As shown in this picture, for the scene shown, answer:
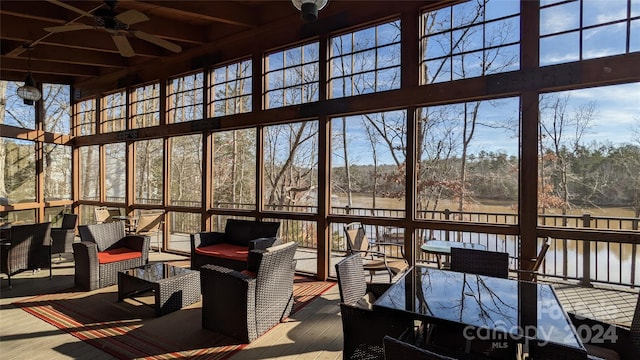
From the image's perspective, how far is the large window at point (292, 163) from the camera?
6324 mm

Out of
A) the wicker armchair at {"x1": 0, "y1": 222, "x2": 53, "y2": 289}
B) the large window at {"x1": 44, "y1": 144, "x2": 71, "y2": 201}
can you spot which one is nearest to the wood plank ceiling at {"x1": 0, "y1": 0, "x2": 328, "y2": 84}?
the large window at {"x1": 44, "y1": 144, "x2": 71, "y2": 201}

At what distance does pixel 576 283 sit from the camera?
4.01 metres

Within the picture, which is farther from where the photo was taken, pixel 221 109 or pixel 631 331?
pixel 221 109

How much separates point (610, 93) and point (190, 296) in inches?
210

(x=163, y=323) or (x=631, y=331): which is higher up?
(x=631, y=331)

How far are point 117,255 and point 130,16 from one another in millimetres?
3342

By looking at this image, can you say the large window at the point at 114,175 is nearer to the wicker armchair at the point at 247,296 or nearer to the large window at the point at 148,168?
the large window at the point at 148,168

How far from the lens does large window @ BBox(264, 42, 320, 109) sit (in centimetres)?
511

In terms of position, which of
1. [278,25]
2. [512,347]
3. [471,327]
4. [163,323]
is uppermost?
[278,25]

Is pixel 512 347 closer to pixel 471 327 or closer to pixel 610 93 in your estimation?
pixel 471 327

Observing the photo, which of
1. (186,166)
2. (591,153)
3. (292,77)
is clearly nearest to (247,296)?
(292,77)

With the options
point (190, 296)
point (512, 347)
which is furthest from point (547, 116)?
point (190, 296)

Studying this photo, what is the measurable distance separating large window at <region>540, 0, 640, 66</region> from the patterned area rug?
413 centimetres

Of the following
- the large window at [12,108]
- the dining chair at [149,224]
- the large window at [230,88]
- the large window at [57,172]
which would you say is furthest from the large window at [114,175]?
the large window at [230,88]
